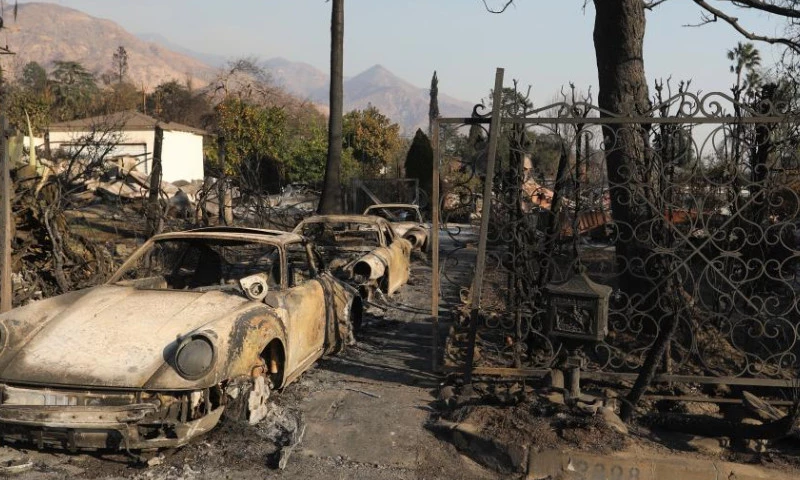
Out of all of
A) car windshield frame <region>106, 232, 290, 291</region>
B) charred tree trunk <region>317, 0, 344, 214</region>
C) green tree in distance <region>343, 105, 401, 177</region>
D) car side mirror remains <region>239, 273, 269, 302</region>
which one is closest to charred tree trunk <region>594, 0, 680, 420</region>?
car windshield frame <region>106, 232, 290, 291</region>

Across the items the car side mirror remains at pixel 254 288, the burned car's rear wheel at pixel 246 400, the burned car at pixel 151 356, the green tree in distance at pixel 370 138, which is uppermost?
the green tree in distance at pixel 370 138

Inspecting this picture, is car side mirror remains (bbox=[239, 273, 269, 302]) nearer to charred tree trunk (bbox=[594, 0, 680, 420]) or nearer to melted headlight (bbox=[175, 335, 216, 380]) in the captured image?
melted headlight (bbox=[175, 335, 216, 380])

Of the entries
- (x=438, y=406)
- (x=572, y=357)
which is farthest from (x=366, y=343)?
(x=572, y=357)

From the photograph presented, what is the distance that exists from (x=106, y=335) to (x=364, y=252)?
5.57m

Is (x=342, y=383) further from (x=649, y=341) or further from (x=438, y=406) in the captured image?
(x=649, y=341)

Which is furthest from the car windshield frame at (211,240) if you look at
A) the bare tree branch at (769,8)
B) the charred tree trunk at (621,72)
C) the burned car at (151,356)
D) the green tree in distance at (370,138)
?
the green tree in distance at (370,138)

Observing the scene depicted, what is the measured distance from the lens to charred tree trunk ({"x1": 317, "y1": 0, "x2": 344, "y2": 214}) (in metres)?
17.8

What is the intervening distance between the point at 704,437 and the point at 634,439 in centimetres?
57

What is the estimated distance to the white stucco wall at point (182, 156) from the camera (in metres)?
34.1

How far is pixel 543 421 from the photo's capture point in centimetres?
491

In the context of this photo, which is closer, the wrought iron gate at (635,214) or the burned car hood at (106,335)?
the burned car hood at (106,335)

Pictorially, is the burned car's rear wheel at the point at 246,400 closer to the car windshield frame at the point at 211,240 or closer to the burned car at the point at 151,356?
the burned car at the point at 151,356

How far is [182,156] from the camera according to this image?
35.2 meters

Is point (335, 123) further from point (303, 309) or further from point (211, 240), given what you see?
point (303, 309)
